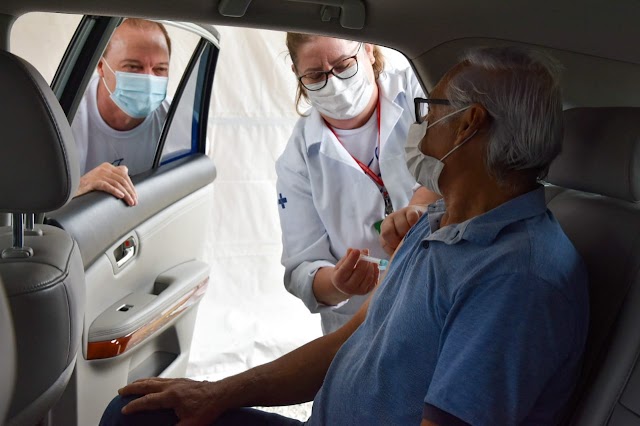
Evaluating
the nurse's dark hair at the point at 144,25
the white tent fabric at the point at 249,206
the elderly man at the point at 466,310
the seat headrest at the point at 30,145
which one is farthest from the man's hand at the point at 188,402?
the white tent fabric at the point at 249,206

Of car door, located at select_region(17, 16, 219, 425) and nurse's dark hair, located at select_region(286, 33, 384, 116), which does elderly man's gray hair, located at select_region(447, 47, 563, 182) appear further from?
car door, located at select_region(17, 16, 219, 425)

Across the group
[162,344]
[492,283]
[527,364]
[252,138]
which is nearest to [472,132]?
[492,283]

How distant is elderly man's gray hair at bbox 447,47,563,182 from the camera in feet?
5.16

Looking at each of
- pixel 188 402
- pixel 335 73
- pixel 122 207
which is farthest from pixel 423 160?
pixel 122 207

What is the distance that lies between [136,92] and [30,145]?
143 cm

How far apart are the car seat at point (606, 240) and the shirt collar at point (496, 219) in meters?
0.13

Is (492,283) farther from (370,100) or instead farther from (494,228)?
(370,100)

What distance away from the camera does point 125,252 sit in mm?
2814

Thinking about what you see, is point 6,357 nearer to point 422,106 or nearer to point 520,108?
point 422,106

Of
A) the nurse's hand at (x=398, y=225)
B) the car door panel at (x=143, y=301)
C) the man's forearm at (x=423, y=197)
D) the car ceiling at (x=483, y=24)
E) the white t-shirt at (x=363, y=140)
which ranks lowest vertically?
the car door panel at (x=143, y=301)

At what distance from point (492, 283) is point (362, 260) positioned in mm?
938

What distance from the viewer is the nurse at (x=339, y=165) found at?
101 inches

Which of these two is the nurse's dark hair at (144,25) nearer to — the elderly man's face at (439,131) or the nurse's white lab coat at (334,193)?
the nurse's white lab coat at (334,193)

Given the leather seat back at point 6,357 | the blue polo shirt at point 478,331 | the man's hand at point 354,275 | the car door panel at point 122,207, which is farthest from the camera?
the car door panel at point 122,207
